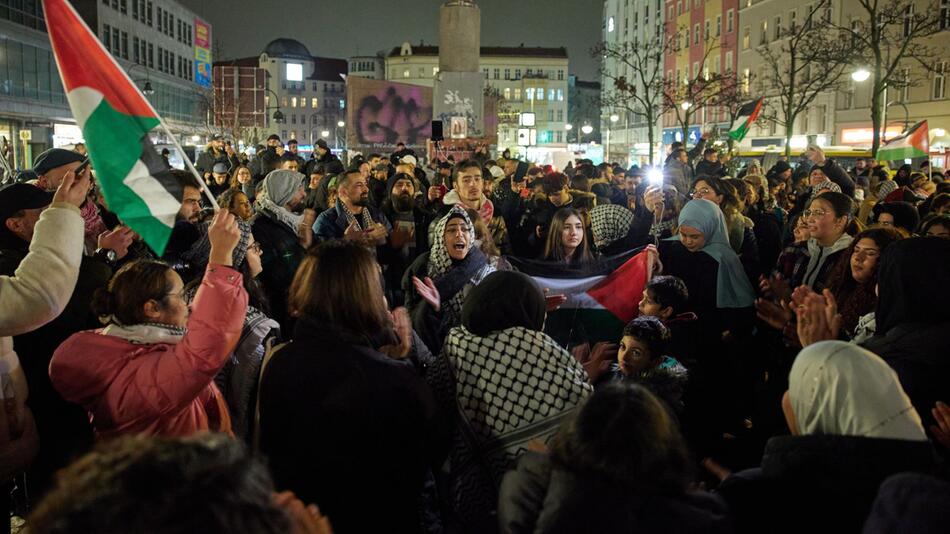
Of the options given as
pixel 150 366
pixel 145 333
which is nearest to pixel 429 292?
pixel 145 333

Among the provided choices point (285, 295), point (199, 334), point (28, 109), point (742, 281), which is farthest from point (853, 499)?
point (28, 109)

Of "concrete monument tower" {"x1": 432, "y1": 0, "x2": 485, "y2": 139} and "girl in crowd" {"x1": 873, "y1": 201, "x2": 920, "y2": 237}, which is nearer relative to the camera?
"girl in crowd" {"x1": 873, "y1": 201, "x2": 920, "y2": 237}

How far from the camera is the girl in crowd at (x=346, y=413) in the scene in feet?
10.1

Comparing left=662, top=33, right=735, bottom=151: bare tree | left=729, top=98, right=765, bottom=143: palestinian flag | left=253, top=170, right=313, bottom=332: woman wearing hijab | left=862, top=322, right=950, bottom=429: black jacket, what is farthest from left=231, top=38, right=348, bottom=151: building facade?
left=862, top=322, right=950, bottom=429: black jacket

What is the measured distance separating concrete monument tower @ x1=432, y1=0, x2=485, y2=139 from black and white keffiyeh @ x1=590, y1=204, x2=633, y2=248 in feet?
61.1

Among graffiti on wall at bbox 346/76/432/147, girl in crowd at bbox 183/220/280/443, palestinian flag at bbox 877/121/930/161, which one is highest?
graffiti on wall at bbox 346/76/432/147

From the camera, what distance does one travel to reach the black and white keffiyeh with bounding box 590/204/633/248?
7.71 meters

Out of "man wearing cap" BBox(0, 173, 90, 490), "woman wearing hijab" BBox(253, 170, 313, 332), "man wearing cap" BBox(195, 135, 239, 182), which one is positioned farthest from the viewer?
"man wearing cap" BBox(195, 135, 239, 182)

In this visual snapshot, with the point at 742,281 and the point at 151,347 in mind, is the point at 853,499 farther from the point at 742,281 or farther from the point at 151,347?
the point at 742,281

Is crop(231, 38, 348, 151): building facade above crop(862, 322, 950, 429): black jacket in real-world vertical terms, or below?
above

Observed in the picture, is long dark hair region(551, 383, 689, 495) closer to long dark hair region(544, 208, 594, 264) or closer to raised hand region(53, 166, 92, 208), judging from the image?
raised hand region(53, 166, 92, 208)

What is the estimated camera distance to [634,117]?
95625mm

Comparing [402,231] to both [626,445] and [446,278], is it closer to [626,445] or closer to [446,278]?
[446,278]

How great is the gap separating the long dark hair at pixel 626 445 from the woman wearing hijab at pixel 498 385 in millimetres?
918
